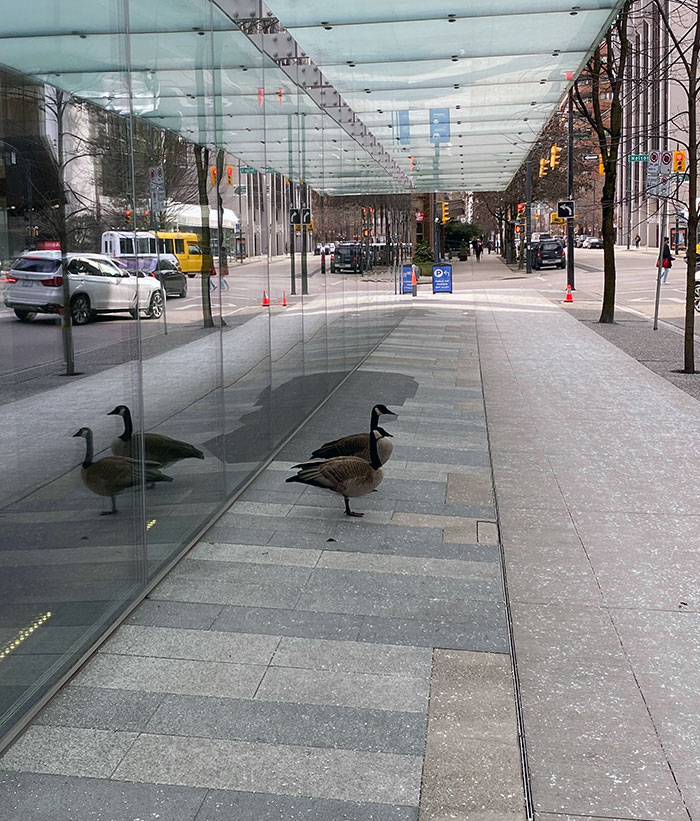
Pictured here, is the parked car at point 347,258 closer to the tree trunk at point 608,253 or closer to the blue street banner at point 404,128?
the blue street banner at point 404,128

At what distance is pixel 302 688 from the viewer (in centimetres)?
421

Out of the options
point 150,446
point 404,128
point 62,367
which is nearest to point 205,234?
point 150,446

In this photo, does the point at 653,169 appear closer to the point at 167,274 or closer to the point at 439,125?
the point at 439,125

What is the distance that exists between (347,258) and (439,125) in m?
3.93

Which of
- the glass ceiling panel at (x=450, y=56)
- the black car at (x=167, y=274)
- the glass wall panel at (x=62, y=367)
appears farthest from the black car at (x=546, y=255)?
the glass wall panel at (x=62, y=367)

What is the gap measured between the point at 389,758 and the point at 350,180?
13208 millimetres

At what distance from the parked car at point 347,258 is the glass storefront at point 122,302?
4623mm

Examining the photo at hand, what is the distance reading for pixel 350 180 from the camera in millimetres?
15883

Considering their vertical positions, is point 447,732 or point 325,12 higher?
point 325,12

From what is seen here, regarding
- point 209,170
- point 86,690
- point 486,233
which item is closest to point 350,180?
point 209,170

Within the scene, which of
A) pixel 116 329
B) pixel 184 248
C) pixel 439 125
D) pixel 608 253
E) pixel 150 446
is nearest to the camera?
pixel 116 329

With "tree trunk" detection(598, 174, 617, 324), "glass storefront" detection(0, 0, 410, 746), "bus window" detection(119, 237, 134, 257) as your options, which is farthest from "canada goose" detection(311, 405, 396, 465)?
"tree trunk" detection(598, 174, 617, 324)

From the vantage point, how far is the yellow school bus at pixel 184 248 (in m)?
5.61

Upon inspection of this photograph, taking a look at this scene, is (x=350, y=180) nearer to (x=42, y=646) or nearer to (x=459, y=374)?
(x=459, y=374)
